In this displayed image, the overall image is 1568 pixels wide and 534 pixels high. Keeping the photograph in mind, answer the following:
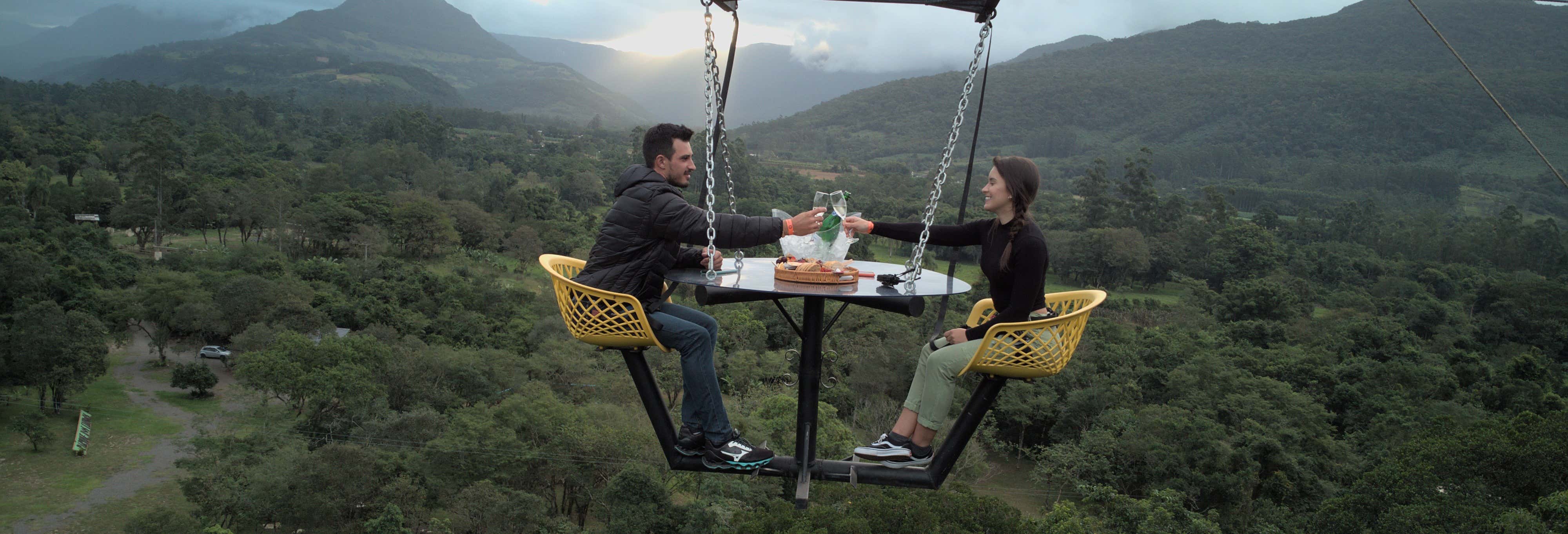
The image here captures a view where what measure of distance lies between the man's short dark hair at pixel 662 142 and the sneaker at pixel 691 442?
110 cm

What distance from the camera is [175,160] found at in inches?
2299

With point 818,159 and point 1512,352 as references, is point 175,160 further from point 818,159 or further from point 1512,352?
point 1512,352

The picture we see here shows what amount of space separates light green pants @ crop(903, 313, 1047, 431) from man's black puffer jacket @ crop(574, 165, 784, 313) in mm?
830

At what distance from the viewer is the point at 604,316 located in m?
3.18

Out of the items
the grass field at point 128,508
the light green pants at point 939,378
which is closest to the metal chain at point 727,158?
the light green pants at point 939,378

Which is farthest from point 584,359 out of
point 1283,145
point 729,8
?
point 1283,145

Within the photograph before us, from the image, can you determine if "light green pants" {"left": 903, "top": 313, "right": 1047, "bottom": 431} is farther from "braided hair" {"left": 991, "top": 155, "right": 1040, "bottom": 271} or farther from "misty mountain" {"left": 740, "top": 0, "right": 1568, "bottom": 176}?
"misty mountain" {"left": 740, "top": 0, "right": 1568, "bottom": 176}

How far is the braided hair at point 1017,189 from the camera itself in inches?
132

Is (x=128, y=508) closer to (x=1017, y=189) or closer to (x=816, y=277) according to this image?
(x=816, y=277)

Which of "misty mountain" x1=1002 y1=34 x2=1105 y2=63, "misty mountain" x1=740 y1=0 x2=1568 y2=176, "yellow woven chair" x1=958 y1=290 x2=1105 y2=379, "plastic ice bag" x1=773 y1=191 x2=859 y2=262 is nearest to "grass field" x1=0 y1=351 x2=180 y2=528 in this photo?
"plastic ice bag" x1=773 y1=191 x2=859 y2=262

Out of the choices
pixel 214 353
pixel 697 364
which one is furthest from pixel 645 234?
pixel 214 353

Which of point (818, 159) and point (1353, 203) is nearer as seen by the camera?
point (1353, 203)

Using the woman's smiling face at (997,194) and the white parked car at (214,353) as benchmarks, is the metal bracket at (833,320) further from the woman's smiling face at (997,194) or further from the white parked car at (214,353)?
the white parked car at (214,353)

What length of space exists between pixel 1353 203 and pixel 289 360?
236 feet
